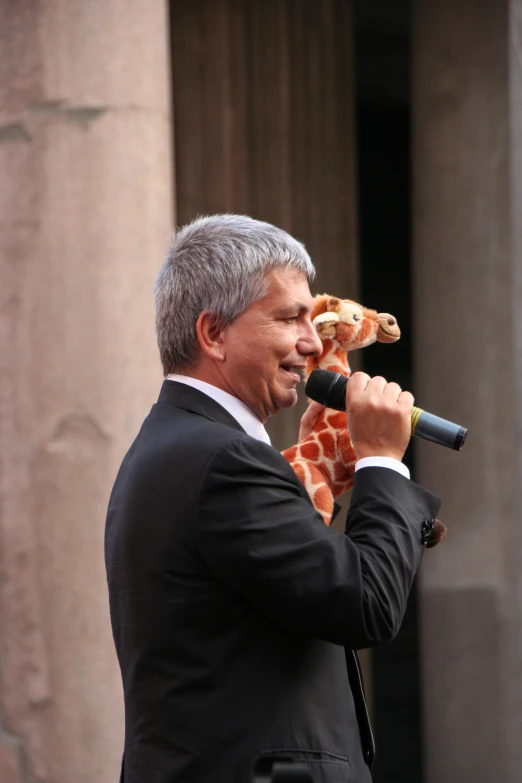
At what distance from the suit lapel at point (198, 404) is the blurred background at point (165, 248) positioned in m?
1.87

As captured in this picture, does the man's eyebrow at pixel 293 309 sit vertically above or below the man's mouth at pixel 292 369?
above

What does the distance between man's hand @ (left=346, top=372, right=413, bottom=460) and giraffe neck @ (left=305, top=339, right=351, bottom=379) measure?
0.91ft

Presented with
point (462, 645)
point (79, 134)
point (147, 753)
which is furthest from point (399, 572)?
point (462, 645)

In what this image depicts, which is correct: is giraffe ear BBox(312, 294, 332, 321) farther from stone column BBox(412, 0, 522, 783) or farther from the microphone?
stone column BBox(412, 0, 522, 783)

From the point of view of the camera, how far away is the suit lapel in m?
1.80

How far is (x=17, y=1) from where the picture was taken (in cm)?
367

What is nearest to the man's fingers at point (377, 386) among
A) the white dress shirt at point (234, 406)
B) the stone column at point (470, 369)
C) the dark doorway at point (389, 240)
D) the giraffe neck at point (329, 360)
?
the white dress shirt at point (234, 406)

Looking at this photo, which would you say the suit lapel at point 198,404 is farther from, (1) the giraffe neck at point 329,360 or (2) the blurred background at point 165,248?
(2) the blurred background at point 165,248

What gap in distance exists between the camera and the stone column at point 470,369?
4180mm

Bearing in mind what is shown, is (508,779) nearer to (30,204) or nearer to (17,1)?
(30,204)

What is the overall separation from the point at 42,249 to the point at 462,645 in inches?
85.9

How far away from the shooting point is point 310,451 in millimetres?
2018

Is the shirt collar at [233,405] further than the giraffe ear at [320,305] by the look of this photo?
No

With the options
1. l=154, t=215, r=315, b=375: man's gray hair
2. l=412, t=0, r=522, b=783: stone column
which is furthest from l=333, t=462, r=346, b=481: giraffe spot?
l=412, t=0, r=522, b=783: stone column
